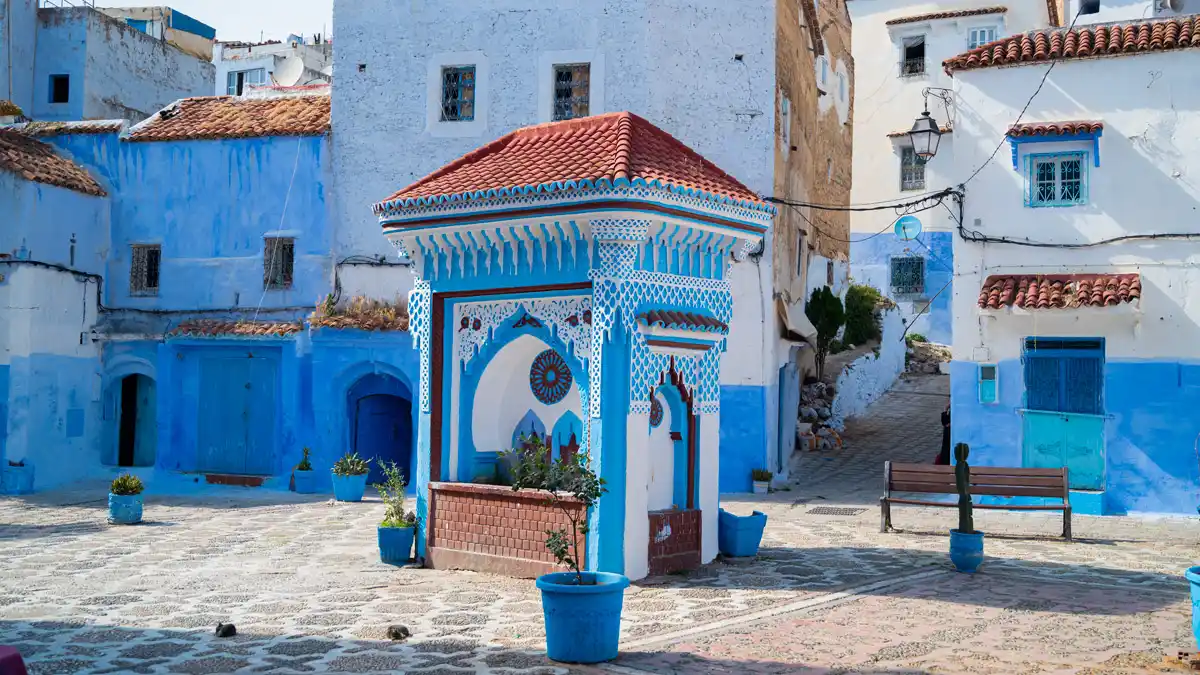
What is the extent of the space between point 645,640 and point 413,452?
527 inches

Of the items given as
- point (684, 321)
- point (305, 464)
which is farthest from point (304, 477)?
point (684, 321)

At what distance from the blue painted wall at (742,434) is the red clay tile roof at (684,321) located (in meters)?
7.36

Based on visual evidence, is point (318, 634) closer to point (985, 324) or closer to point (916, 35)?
point (985, 324)

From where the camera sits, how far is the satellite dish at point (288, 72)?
27.1 m

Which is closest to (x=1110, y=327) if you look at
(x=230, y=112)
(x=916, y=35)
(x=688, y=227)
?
(x=688, y=227)

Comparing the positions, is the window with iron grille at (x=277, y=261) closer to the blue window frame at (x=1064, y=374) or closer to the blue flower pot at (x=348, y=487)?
the blue flower pot at (x=348, y=487)

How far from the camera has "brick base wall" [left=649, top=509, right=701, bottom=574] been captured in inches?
447

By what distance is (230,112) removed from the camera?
76.1 ft

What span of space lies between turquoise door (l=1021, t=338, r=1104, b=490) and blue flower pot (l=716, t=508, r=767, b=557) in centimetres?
634

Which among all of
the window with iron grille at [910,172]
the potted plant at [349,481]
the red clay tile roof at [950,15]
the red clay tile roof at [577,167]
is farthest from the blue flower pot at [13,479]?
the red clay tile roof at [950,15]

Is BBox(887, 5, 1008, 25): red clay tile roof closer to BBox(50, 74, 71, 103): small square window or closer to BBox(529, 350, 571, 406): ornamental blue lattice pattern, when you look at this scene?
BBox(50, 74, 71, 103): small square window

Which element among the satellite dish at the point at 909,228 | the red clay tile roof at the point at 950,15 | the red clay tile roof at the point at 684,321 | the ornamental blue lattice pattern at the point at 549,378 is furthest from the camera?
the red clay tile roof at the point at 950,15

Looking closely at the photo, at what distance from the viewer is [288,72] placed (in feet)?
89.6

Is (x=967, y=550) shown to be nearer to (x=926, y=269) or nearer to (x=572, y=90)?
(x=572, y=90)
